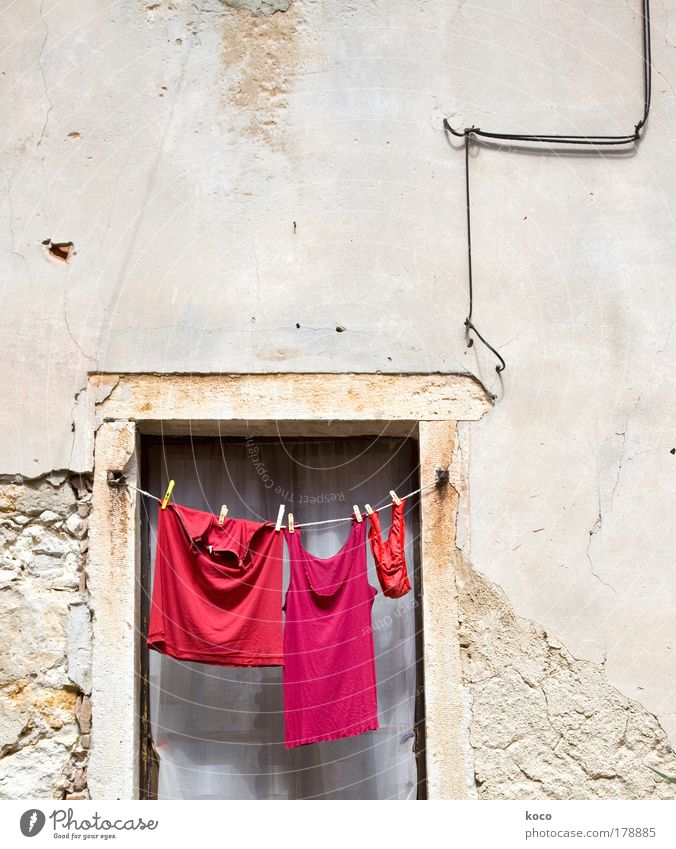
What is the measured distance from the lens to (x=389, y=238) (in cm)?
483

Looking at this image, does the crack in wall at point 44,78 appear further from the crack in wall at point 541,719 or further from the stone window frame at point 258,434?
the crack in wall at point 541,719

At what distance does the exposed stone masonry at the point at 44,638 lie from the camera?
441 cm

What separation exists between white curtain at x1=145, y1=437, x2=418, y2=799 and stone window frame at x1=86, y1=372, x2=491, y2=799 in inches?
4.6

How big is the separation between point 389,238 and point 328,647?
5.74 ft

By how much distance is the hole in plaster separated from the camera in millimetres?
4770

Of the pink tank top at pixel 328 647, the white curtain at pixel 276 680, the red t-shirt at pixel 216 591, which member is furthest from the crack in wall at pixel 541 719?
the red t-shirt at pixel 216 591

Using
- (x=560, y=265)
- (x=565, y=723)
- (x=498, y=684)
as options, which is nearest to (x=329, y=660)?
(x=498, y=684)

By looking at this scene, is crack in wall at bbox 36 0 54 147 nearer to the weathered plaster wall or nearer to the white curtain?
the weathered plaster wall

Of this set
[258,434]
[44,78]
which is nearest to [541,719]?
[258,434]

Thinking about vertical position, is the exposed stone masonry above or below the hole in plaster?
below

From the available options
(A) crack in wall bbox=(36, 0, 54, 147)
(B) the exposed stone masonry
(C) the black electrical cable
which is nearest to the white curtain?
(B) the exposed stone masonry

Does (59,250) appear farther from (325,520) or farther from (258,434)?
(325,520)

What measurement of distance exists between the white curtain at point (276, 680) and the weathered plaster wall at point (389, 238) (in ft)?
1.26

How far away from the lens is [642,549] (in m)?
4.66
